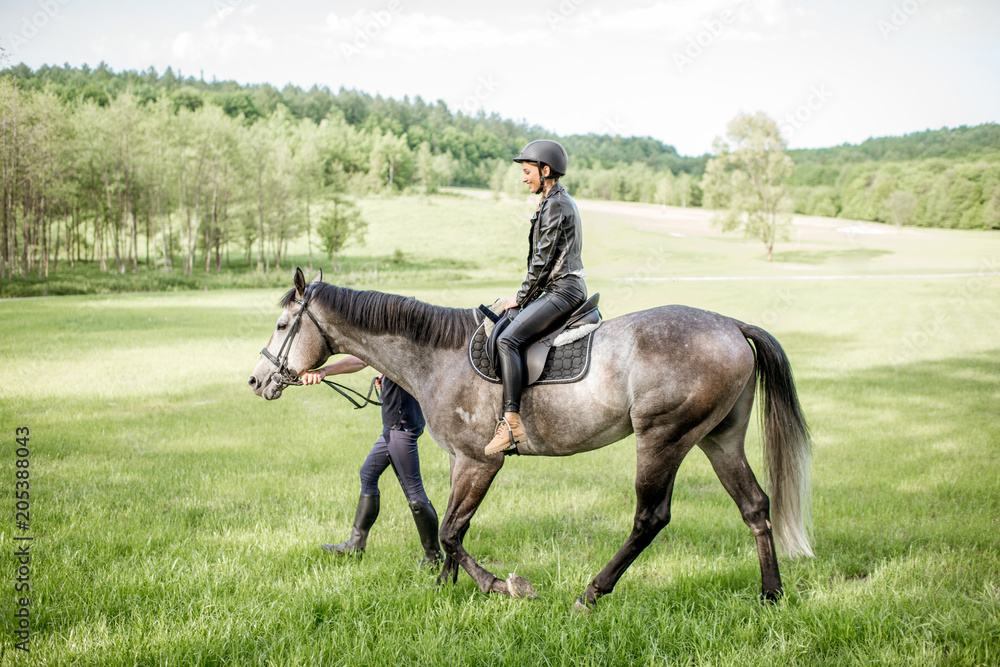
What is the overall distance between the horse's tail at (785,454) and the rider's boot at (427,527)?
284 cm

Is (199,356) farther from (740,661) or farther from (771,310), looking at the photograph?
(771,310)

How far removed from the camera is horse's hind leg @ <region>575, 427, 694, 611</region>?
4426mm

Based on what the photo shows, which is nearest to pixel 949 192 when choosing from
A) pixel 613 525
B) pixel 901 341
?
pixel 901 341

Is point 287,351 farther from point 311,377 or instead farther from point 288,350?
point 311,377

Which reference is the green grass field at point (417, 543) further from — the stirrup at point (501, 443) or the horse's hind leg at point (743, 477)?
the stirrup at point (501, 443)

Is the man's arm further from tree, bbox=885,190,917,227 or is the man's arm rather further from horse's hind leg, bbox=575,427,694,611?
tree, bbox=885,190,917,227

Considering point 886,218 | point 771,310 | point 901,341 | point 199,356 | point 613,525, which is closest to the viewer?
point 613,525

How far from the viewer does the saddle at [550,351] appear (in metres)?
4.54

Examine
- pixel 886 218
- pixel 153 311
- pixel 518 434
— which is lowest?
pixel 153 311

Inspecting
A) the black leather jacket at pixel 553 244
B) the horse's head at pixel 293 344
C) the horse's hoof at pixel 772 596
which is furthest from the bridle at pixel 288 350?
the horse's hoof at pixel 772 596

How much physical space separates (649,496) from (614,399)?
76 centimetres

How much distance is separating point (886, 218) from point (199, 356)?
82.4 m

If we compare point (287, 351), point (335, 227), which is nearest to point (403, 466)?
point (287, 351)

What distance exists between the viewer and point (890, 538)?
5.62m
